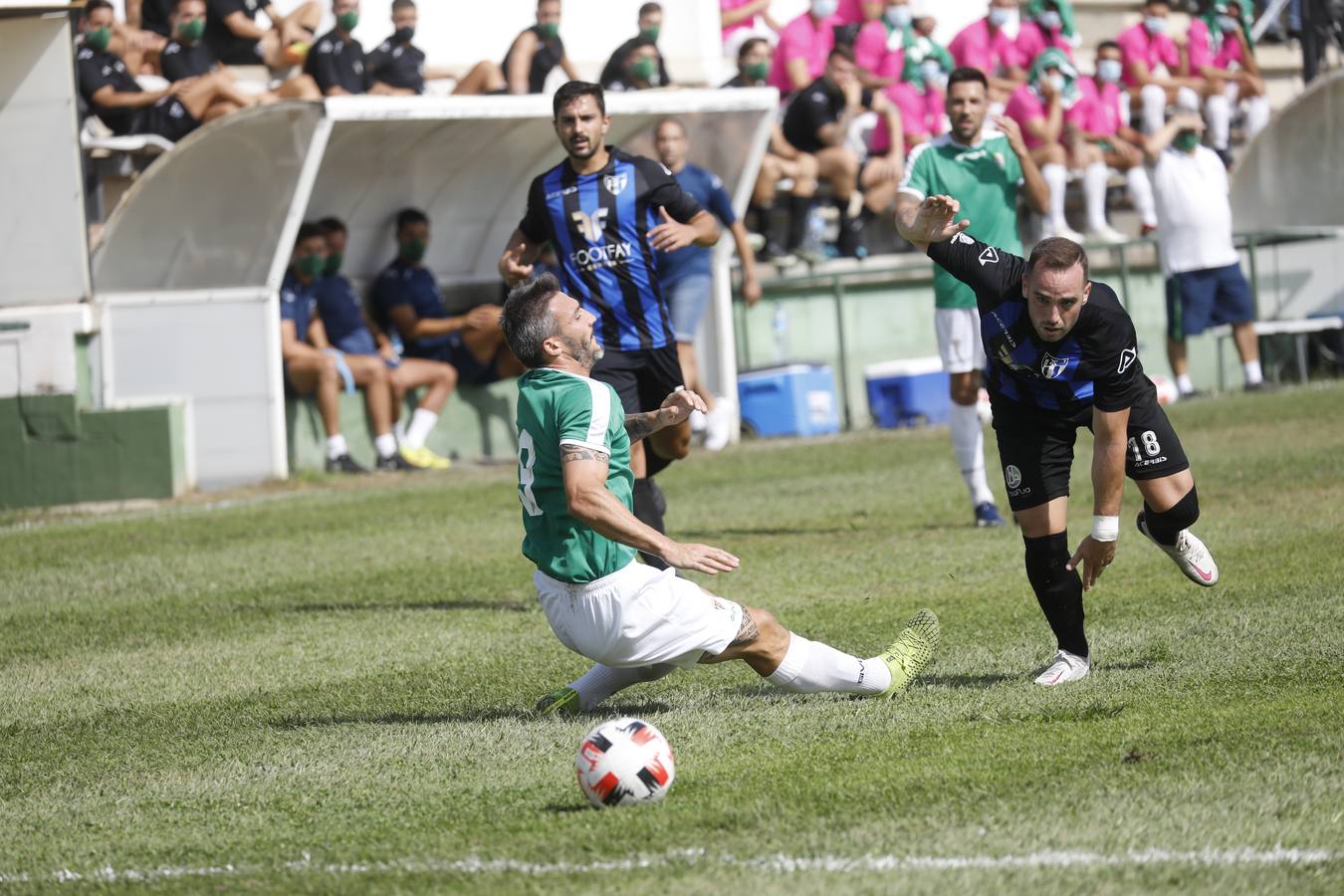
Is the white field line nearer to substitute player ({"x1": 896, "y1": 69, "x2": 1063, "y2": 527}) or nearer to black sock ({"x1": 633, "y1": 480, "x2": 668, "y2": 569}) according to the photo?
black sock ({"x1": 633, "y1": 480, "x2": 668, "y2": 569})

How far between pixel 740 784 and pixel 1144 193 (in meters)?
18.5

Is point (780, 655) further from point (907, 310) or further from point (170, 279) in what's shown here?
point (907, 310)

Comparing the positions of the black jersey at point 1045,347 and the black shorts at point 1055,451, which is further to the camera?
the black shorts at point 1055,451

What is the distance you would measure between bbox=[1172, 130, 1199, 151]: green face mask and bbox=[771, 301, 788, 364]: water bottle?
4.26m

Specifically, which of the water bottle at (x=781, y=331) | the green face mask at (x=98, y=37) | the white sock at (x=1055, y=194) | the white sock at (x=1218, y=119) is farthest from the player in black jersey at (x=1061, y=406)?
the white sock at (x=1218, y=119)

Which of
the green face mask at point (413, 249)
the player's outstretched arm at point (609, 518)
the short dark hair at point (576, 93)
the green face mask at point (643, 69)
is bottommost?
the player's outstretched arm at point (609, 518)

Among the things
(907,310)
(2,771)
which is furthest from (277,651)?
(907,310)

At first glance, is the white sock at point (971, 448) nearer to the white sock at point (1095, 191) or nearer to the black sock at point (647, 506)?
the black sock at point (647, 506)

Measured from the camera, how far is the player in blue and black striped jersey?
945 cm

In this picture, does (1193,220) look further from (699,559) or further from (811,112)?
(699,559)

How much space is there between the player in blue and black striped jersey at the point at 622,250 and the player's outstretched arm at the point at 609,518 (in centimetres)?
335

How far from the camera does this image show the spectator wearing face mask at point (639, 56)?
18.5 meters

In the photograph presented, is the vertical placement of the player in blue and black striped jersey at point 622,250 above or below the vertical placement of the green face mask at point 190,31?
below

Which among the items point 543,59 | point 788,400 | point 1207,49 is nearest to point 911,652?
point 788,400
